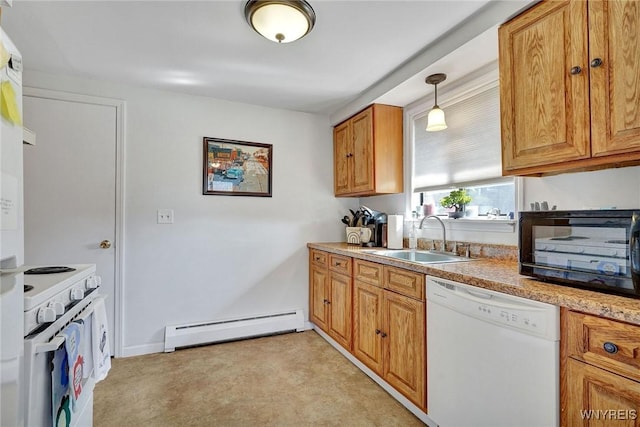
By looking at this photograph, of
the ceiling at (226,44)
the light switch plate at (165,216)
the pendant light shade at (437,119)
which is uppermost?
the ceiling at (226,44)

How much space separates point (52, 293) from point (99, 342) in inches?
15.6

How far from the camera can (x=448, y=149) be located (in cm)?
246

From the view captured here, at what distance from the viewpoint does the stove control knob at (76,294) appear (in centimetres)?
120

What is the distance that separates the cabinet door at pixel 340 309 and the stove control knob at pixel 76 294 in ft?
5.82

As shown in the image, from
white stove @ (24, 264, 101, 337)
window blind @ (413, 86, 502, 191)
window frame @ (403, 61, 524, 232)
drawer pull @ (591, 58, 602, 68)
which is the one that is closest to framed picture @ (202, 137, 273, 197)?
window frame @ (403, 61, 524, 232)

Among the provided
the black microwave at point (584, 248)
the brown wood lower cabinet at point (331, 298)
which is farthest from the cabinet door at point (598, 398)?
the brown wood lower cabinet at point (331, 298)

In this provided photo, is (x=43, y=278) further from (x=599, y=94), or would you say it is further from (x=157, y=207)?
(x=599, y=94)

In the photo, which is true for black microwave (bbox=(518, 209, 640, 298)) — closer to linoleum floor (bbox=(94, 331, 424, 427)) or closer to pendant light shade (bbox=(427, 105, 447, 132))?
pendant light shade (bbox=(427, 105, 447, 132))

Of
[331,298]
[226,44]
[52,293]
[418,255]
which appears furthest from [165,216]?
[418,255]

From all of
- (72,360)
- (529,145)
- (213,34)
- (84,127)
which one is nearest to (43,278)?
(72,360)

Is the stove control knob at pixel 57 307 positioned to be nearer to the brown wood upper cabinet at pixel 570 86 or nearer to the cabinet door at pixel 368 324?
the cabinet door at pixel 368 324

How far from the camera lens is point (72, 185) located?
2.49 meters

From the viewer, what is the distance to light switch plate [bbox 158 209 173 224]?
9.00 ft

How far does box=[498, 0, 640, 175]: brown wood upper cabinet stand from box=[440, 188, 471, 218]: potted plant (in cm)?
64
